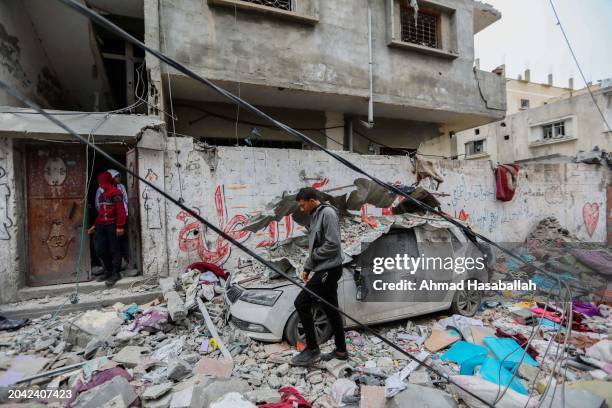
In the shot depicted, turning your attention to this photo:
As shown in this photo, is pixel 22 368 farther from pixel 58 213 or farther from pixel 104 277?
pixel 58 213

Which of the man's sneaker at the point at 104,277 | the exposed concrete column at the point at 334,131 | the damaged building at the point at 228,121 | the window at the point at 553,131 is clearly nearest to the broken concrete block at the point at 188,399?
the damaged building at the point at 228,121

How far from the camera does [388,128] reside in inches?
425

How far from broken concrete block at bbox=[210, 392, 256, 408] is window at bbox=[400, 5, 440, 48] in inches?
386

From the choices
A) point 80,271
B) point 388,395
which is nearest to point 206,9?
point 80,271

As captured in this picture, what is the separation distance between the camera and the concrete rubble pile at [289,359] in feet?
9.18

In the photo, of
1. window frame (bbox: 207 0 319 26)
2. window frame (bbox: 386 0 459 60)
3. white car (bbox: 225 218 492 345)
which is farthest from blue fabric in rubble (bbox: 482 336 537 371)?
window frame (bbox: 386 0 459 60)

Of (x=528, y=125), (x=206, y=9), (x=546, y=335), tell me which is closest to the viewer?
(x=546, y=335)

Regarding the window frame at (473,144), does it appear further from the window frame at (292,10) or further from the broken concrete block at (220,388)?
the broken concrete block at (220,388)

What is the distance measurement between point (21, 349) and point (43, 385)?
1098 mm

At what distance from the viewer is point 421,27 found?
9.80 meters

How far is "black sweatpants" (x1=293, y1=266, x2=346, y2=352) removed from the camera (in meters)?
3.42

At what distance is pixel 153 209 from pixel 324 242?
376 cm

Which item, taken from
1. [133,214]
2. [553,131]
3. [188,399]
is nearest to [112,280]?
Answer: [133,214]

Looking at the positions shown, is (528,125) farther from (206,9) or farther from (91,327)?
(91,327)
